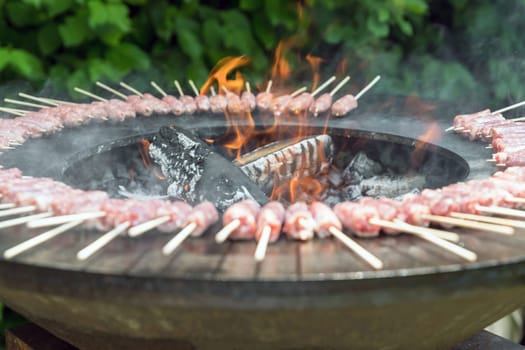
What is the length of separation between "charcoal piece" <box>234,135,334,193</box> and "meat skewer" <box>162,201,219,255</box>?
101 cm

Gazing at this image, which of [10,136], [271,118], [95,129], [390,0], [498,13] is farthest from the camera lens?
[498,13]

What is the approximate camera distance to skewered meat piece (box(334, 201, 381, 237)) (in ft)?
5.89

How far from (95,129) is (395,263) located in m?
1.93

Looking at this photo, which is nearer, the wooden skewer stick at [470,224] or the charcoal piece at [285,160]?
the wooden skewer stick at [470,224]

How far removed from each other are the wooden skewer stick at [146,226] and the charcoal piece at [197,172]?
0.54 meters

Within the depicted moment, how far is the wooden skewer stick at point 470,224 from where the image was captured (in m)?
1.72

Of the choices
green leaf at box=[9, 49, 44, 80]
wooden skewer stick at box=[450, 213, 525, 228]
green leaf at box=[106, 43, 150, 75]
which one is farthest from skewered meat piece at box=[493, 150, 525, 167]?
green leaf at box=[9, 49, 44, 80]

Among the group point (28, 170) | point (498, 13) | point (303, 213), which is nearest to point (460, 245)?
point (303, 213)

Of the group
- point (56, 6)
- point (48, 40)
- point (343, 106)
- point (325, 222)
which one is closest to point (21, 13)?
point (48, 40)

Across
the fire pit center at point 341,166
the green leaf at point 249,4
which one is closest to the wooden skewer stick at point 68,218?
the fire pit center at point 341,166

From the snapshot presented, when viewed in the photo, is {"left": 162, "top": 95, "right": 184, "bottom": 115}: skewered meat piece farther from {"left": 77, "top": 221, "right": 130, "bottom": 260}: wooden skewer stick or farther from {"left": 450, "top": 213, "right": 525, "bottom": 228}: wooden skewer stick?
{"left": 450, "top": 213, "right": 525, "bottom": 228}: wooden skewer stick

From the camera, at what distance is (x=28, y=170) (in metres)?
2.46

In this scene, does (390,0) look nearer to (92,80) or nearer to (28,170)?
(92,80)

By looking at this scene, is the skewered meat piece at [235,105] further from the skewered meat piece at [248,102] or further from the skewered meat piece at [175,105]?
the skewered meat piece at [175,105]
